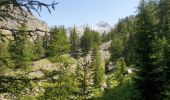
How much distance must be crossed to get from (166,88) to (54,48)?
41.8ft

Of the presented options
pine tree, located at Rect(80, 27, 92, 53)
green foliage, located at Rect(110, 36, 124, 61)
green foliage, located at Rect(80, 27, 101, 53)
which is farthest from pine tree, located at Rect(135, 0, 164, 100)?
green foliage, located at Rect(80, 27, 101, 53)

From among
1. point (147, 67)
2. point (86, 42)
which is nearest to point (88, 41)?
point (86, 42)

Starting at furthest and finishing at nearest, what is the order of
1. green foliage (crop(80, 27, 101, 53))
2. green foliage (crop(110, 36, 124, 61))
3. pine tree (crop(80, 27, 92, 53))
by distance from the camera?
1. green foliage (crop(80, 27, 101, 53))
2. pine tree (crop(80, 27, 92, 53))
3. green foliage (crop(110, 36, 124, 61))

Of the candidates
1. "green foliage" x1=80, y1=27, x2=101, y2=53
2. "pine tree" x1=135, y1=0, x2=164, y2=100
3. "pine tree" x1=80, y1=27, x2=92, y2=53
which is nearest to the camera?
"pine tree" x1=135, y1=0, x2=164, y2=100

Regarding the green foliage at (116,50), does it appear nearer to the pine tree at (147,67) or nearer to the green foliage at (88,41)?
the green foliage at (88,41)

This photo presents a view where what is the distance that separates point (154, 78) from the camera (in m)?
29.4

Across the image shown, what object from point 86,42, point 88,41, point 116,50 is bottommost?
point 116,50

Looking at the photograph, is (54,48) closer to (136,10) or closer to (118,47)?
(136,10)

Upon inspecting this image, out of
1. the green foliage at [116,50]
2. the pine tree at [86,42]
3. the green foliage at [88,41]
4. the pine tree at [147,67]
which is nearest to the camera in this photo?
the pine tree at [147,67]

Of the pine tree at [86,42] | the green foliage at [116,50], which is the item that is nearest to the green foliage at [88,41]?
the pine tree at [86,42]

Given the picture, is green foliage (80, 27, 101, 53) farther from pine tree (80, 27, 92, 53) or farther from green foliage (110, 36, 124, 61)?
green foliage (110, 36, 124, 61)

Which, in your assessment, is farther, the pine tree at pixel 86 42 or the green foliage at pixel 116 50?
the pine tree at pixel 86 42

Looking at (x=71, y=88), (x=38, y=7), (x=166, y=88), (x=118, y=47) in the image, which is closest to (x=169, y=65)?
(x=166, y=88)

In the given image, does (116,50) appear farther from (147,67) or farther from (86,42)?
(147,67)
